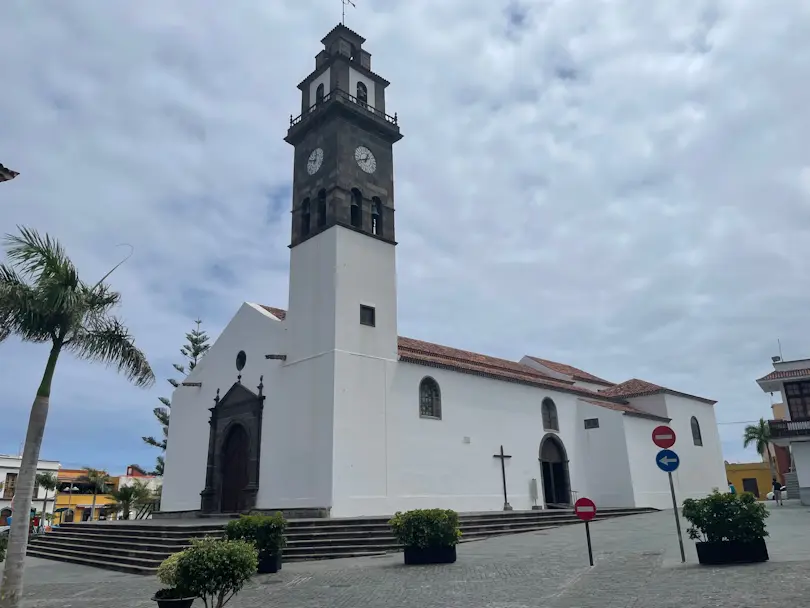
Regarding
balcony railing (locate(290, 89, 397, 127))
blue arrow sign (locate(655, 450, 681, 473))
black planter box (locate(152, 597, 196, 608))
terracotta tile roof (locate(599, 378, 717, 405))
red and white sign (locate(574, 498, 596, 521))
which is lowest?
black planter box (locate(152, 597, 196, 608))

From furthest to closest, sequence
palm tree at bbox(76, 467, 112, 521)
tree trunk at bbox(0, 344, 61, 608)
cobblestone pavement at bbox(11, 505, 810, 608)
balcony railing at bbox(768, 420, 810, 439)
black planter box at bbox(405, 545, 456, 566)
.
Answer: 1. palm tree at bbox(76, 467, 112, 521)
2. balcony railing at bbox(768, 420, 810, 439)
3. black planter box at bbox(405, 545, 456, 566)
4. tree trunk at bbox(0, 344, 61, 608)
5. cobblestone pavement at bbox(11, 505, 810, 608)

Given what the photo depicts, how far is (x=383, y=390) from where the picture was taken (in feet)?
69.6

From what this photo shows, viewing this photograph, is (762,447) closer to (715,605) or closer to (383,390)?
(383,390)

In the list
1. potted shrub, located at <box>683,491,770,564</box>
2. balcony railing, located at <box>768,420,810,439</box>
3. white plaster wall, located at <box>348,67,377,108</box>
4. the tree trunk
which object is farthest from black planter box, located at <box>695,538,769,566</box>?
balcony railing, located at <box>768,420,810,439</box>

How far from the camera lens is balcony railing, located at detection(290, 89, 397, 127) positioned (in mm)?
23938

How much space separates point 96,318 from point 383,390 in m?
11.6

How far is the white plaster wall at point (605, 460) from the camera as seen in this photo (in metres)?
27.1

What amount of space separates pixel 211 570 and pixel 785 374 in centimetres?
3157

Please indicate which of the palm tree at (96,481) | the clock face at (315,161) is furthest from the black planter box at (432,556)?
the palm tree at (96,481)

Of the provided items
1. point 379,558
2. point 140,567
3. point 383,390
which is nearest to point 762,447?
point 383,390

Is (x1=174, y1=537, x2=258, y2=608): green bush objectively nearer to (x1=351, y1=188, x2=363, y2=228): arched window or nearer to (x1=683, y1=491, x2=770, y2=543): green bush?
(x1=683, y1=491, x2=770, y2=543): green bush

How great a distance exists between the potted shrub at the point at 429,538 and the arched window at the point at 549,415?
15.1 meters

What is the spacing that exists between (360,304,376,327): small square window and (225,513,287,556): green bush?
10001 millimetres

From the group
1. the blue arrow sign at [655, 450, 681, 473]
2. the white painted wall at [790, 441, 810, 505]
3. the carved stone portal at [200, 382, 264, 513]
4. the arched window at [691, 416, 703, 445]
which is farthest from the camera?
the arched window at [691, 416, 703, 445]
